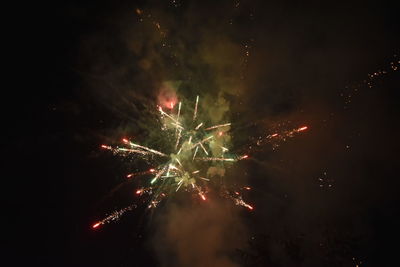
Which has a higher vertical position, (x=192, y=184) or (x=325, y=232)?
(x=192, y=184)

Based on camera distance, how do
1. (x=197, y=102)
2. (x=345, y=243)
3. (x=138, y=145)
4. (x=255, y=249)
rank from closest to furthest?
(x=197, y=102)
(x=138, y=145)
(x=345, y=243)
(x=255, y=249)

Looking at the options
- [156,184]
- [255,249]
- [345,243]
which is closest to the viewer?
[156,184]

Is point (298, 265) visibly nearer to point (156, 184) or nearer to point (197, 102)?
point (156, 184)

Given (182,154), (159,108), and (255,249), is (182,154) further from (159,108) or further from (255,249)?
(255,249)

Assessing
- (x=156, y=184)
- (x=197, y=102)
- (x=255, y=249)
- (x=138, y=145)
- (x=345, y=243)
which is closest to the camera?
(x=197, y=102)

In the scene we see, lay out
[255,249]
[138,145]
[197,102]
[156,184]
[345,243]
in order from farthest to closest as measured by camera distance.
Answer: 1. [255,249]
2. [345,243]
3. [156,184]
4. [138,145]
5. [197,102]

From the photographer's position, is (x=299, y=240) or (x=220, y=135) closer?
(x=220, y=135)

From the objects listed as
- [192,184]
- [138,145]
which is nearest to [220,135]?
[192,184]

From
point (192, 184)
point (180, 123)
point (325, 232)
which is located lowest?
point (325, 232)

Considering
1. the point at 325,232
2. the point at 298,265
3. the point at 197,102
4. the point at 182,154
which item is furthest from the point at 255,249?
the point at 197,102

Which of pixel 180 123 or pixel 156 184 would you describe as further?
pixel 156 184
